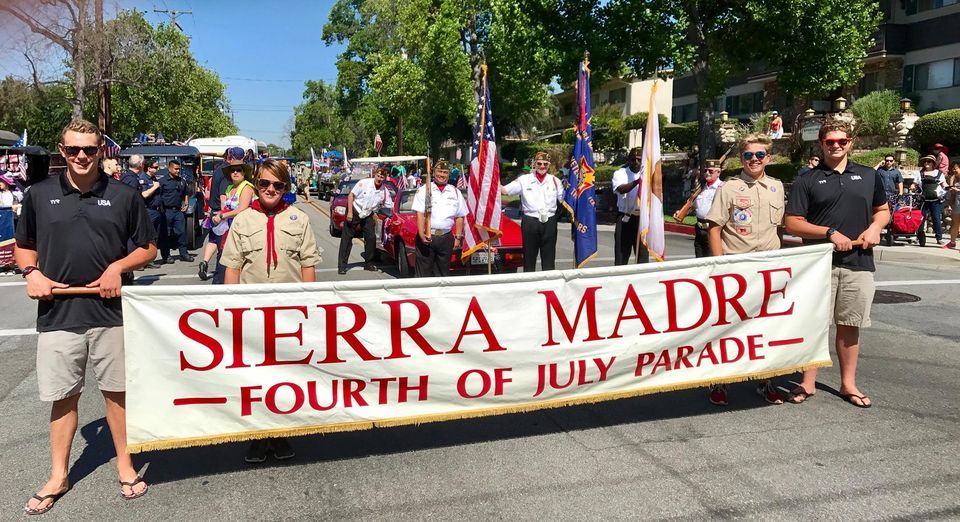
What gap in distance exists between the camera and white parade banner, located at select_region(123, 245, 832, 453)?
3797 mm

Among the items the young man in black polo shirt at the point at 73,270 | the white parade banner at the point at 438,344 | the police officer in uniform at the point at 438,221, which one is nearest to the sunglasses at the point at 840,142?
the white parade banner at the point at 438,344

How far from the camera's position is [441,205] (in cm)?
880

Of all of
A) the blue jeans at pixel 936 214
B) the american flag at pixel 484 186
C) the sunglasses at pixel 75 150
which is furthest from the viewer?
the blue jeans at pixel 936 214

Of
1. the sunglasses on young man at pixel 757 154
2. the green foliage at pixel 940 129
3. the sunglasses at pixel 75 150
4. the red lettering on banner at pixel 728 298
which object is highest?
the green foliage at pixel 940 129

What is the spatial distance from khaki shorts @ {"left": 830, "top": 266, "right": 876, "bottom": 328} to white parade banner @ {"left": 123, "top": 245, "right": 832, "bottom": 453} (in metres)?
0.37

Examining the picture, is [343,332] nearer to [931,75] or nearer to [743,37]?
[743,37]

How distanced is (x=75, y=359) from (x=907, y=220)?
15.1 meters

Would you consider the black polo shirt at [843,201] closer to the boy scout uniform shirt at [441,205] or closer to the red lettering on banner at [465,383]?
the red lettering on banner at [465,383]

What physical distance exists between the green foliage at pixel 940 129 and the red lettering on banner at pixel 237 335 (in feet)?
73.3

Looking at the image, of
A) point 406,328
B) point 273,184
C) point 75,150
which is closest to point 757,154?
point 406,328

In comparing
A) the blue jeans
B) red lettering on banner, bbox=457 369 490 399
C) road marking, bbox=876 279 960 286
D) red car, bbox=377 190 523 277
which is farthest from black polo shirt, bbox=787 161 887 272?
the blue jeans

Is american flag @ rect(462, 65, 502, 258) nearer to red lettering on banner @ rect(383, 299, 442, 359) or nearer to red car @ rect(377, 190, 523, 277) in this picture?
red car @ rect(377, 190, 523, 277)

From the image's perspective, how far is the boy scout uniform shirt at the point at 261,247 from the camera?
4164 millimetres

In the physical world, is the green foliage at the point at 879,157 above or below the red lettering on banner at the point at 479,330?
above
